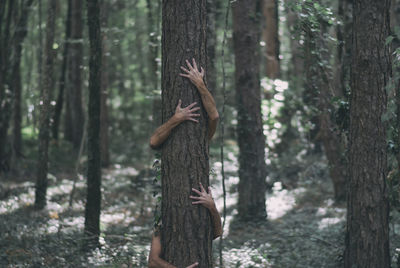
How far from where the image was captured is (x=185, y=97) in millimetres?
5363

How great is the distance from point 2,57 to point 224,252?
10.3m

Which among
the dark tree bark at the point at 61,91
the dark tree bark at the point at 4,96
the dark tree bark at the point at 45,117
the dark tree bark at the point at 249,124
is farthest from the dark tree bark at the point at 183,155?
the dark tree bark at the point at 61,91

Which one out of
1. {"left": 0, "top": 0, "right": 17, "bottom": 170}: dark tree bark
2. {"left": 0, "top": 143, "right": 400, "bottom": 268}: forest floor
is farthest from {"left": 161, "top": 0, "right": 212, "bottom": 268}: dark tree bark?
{"left": 0, "top": 0, "right": 17, "bottom": 170}: dark tree bark

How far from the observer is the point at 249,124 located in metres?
12.1

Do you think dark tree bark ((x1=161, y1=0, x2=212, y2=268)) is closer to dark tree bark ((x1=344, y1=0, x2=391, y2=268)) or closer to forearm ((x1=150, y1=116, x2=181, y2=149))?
forearm ((x1=150, y1=116, x2=181, y2=149))

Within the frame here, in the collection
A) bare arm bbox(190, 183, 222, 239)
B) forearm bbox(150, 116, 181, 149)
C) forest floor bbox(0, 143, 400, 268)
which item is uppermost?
forearm bbox(150, 116, 181, 149)

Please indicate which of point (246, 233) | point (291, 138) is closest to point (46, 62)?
point (246, 233)

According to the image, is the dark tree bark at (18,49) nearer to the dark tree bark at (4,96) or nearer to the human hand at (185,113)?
the dark tree bark at (4,96)

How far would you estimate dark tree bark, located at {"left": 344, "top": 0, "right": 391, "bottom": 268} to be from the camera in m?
7.09

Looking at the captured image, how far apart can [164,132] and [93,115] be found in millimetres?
4147

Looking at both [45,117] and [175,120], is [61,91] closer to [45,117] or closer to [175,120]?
[45,117]

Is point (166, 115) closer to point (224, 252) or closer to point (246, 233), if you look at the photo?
point (224, 252)

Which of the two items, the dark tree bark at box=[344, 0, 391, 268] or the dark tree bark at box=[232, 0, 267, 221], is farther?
the dark tree bark at box=[232, 0, 267, 221]

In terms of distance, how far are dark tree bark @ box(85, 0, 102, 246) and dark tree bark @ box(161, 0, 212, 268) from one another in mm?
3925
